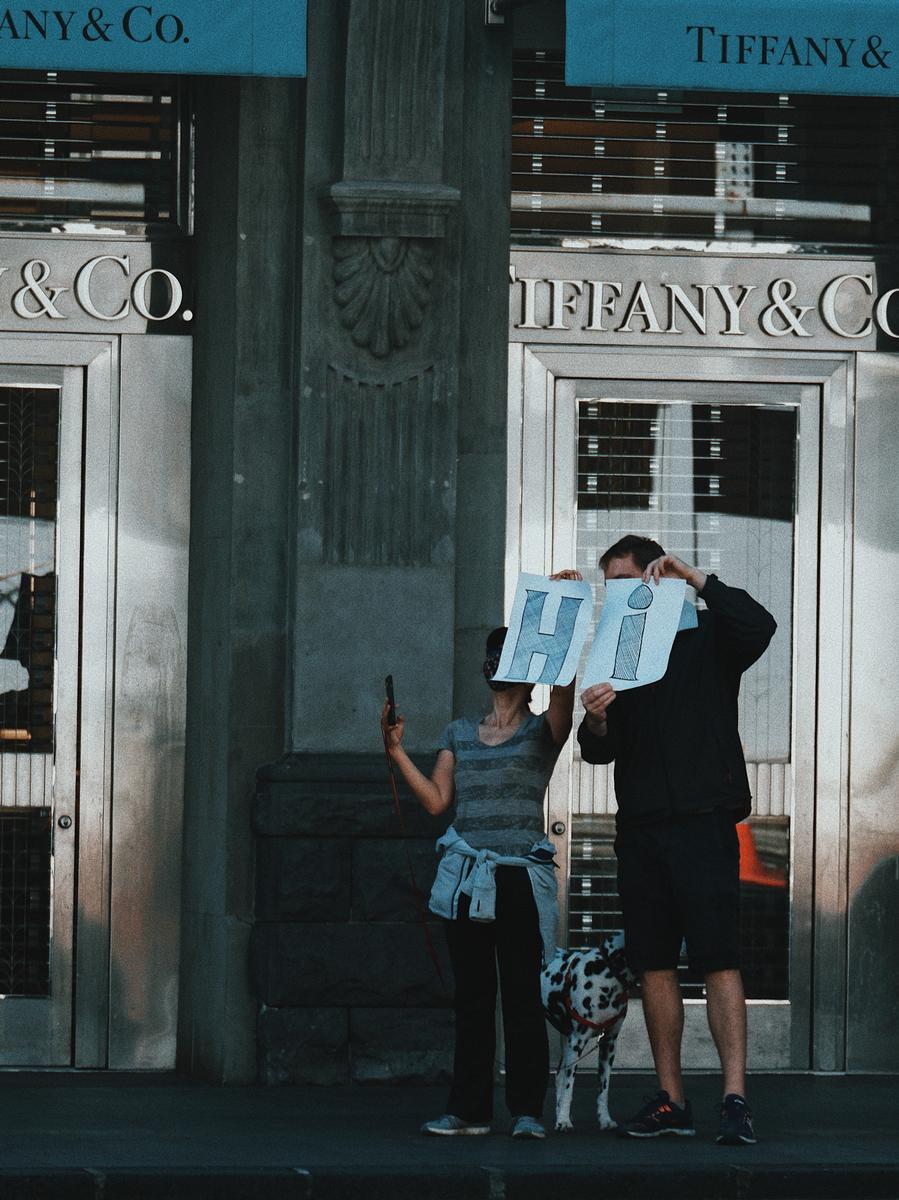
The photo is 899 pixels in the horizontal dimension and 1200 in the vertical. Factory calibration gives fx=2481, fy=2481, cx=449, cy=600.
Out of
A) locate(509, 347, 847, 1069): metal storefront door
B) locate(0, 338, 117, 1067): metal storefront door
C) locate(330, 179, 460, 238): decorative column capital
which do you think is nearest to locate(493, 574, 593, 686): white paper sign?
locate(330, 179, 460, 238): decorative column capital

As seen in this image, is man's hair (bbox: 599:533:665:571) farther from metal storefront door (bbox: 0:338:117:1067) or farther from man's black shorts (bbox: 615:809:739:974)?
metal storefront door (bbox: 0:338:117:1067)

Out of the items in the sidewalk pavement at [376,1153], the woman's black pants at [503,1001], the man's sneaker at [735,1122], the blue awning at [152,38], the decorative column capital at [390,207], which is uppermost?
the blue awning at [152,38]

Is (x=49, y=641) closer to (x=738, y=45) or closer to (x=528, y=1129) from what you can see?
(x=528, y=1129)

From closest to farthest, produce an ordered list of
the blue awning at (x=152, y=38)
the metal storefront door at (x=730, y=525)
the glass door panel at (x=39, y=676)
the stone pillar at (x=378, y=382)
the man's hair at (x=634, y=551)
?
the man's hair at (x=634, y=551) < the blue awning at (x=152, y=38) < the stone pillar at (x=378, y=382) < the glass door panel at (x=39, y=676) < the metal storefront door at (x=730, y=525)

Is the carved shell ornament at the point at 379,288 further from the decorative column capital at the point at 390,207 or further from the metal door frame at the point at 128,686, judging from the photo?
the metal door frame at the point at 128,686

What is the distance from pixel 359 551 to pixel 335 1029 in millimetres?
1921

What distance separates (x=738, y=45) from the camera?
9859mm

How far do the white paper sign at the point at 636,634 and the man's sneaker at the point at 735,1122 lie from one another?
4.76ft

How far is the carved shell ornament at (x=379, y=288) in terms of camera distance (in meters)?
10.1

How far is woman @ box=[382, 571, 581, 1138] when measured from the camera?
8.45 m

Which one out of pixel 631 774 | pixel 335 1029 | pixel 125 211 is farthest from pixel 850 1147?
pixel 125 211

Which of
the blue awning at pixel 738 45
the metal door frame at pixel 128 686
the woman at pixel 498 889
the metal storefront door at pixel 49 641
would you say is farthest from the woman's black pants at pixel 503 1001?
the blue awning at pixel 738 45

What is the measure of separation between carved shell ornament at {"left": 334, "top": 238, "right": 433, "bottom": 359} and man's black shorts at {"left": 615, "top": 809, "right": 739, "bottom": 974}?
2583 millimetres

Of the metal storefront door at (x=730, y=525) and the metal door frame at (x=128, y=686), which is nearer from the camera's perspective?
the metal door frame at (x=128, y=686)
